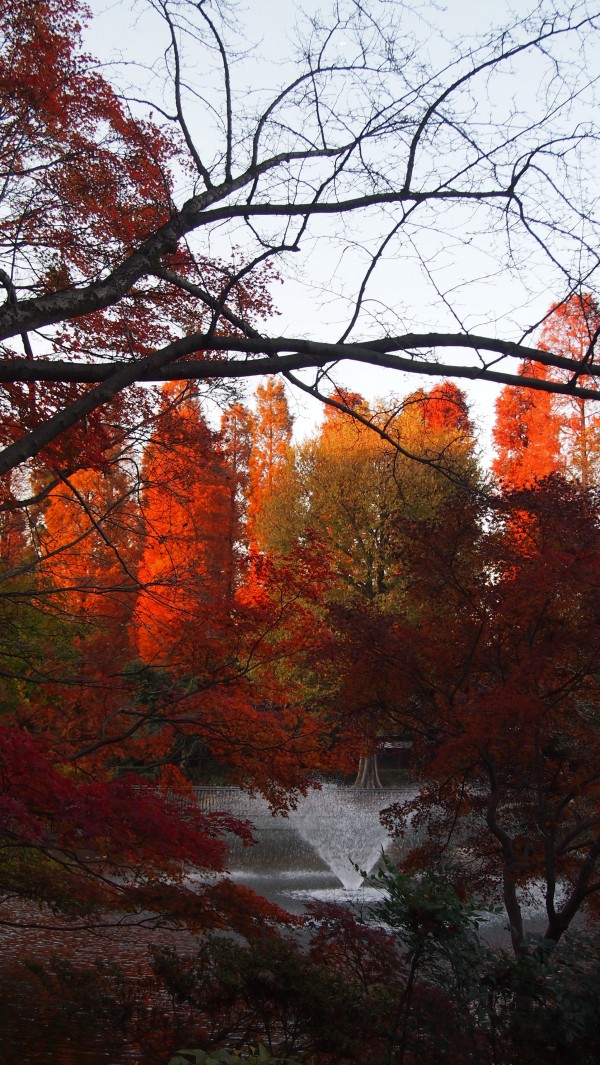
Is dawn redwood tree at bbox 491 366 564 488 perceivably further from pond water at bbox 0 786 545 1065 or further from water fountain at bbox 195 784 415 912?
pond water at bbox 0 786 545 1065

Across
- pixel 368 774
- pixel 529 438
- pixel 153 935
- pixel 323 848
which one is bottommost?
pixel 153 935

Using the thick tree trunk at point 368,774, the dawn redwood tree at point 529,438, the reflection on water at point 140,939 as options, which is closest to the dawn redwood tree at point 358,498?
the thick tree trunk at point 368,774

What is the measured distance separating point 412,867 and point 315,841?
29.6 feet

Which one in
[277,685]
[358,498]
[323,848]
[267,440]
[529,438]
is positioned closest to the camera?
[277,685]

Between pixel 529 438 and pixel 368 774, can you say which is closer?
pixel 368 774

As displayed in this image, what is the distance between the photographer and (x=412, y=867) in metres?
6.16

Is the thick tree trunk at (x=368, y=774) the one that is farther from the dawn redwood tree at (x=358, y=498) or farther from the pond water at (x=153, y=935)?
the pond water at (x=153, y=935)

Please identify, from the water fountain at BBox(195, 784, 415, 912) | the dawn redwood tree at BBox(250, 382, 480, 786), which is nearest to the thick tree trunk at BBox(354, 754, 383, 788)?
the dawn redwood tree at BBox(250, 382, 480, 786)

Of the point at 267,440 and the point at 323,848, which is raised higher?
the point at 267,440

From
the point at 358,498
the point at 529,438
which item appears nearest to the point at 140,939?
the point at 358,498

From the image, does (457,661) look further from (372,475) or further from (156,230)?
(372,475)

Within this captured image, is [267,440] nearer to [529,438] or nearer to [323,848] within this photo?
[529,438]

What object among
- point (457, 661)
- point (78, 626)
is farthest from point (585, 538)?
point (78, 626)

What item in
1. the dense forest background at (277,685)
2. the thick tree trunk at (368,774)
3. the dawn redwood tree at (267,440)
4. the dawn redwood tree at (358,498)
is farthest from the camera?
the dawn redwood tree at (267,440)
